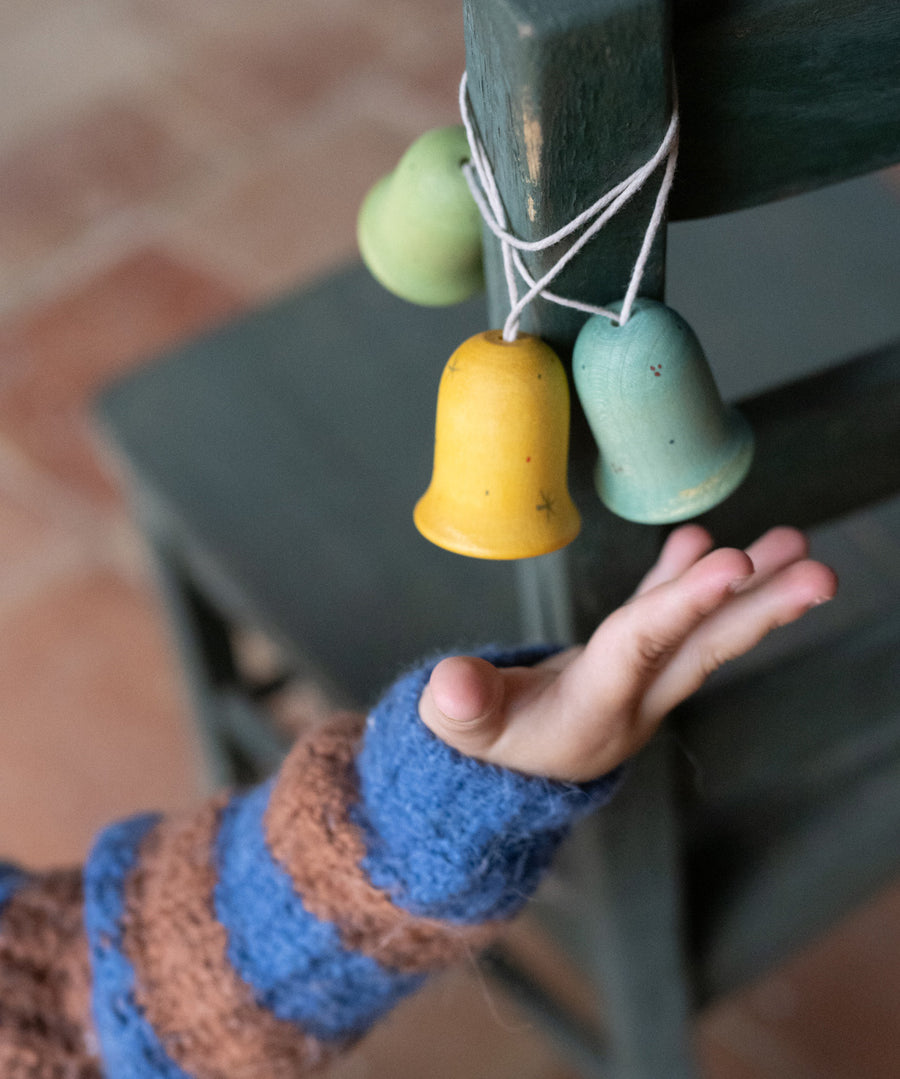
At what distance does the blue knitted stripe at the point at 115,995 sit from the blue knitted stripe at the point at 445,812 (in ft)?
0.41

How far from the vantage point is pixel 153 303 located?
5.37 feet

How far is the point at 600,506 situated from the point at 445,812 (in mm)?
118

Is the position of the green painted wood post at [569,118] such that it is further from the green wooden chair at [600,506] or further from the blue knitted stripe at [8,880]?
the blue knitted stripe at [8,880]

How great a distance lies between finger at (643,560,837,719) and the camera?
37cm

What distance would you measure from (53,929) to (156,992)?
0.20 ft

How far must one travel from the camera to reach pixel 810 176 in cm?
36

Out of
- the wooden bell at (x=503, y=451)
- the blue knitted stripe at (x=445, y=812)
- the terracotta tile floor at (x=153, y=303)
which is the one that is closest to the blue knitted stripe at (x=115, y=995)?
the blue knitted stripe at (x=445, y=812)

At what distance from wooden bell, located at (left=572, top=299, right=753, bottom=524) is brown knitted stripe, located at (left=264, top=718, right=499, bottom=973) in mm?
152

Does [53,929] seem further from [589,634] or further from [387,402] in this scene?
[387,402]

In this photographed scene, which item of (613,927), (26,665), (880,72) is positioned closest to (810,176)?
(880,72)

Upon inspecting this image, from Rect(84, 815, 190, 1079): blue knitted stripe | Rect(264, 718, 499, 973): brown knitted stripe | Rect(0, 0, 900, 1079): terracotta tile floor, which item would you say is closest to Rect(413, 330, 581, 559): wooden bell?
Rect(264, 718, 499, 973): brown knitted stripe

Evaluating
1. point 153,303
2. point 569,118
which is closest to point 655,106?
point 569,118

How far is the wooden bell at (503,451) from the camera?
357mm

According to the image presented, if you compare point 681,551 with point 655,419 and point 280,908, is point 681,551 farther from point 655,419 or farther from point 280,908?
point 280,908
